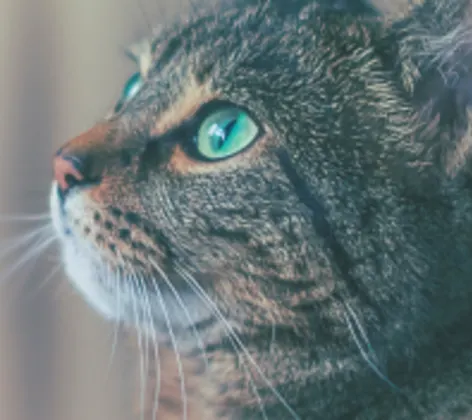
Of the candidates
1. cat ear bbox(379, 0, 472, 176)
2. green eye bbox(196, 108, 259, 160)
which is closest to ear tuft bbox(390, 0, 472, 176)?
cat ear bbox(379, 0, 472, 176)

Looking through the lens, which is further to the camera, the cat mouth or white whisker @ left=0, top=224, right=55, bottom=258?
white whisker @ left=0, top=224, right=55, bottom=258

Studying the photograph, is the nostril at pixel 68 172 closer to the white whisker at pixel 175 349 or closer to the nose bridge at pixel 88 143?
the nose bridge at pixel 88 143

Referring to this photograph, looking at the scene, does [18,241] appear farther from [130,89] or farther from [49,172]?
[130,89]

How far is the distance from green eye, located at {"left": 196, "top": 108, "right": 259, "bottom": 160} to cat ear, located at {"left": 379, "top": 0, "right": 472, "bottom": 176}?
15 centimetres

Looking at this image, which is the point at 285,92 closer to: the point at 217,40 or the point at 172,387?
the point at 217,40

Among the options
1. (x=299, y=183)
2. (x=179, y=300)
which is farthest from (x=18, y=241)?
(x=299, y=183)

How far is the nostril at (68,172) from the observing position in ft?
1.92

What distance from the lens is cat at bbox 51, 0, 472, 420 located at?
1.72 feet

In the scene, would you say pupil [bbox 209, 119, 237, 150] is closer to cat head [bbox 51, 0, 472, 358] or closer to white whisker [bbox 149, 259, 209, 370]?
cat head [bbox 51, 0, 472, 358]

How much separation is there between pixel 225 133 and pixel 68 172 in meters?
0.16

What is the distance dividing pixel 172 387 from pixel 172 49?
0.37m

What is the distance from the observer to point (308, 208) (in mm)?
532

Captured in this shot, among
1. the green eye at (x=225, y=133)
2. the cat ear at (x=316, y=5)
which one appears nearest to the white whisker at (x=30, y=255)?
the green eye at (x=225, y=133)

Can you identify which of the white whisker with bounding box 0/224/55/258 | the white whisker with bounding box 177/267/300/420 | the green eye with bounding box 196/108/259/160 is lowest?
the white whisker with bounding box 177/267/300/420
